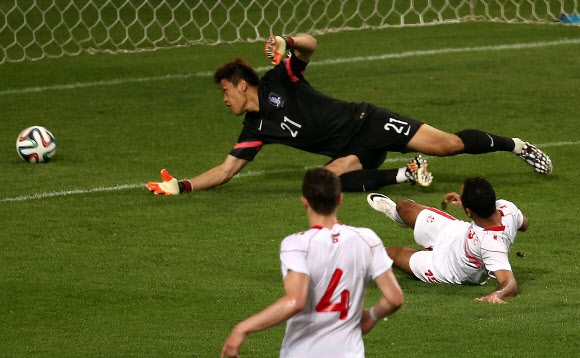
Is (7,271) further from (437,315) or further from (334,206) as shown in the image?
(334,206)

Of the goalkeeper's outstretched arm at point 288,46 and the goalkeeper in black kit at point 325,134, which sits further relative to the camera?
the goalkeeper in black kit at point 325,134

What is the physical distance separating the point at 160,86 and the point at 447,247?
732cm

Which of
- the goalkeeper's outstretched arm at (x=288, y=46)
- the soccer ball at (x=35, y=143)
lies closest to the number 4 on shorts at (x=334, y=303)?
the goalkeeper's outstretched arm at (x=288, y=46)

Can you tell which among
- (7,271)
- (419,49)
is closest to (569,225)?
(7,271)

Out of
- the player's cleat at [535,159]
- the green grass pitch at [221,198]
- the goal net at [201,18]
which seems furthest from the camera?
the goal net at [201,18]

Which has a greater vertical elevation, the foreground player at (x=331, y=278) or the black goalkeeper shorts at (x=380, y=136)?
the foreground player at (x=331, y=278)

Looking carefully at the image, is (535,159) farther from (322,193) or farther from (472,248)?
(322,193)

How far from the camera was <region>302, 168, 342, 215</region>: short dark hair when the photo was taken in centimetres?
493

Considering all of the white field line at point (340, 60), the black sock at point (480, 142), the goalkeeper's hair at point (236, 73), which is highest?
the goalkeeper's hair at point (236, 73)

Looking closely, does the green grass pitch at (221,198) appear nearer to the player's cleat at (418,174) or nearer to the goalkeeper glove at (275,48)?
the player's cleat at (418,174)

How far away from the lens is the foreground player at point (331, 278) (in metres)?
4.89

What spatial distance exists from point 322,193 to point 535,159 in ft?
19.9

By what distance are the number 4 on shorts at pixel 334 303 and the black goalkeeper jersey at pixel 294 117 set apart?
Result: 5.26 meters

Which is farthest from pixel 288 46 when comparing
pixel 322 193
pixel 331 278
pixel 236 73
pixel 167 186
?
pixel 331 278
